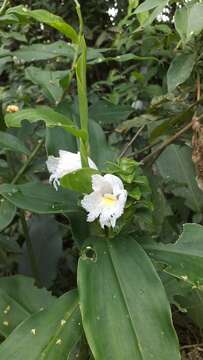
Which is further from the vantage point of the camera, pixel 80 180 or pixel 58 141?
pixel 58 141

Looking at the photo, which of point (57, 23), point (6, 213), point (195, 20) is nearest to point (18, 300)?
point (6, 213)

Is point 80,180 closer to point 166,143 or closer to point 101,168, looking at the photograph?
point 101,168

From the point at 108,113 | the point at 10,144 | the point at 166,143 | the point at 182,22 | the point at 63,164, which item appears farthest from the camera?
the point at 108,113

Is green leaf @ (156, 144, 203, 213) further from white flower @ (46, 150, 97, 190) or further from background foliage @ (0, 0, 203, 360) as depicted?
white flower @ (46, 150, 97, 190)

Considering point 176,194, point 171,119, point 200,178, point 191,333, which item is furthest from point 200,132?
point 191,333

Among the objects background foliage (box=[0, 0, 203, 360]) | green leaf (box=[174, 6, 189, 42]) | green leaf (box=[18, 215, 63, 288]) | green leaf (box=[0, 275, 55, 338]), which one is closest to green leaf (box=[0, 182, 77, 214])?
background foliage (box=[0, 0, 203, 360])

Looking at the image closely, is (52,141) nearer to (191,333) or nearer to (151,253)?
(151,253)

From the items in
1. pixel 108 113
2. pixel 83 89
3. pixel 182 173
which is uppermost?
pixel 83 89

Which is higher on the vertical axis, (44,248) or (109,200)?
(109,200)
